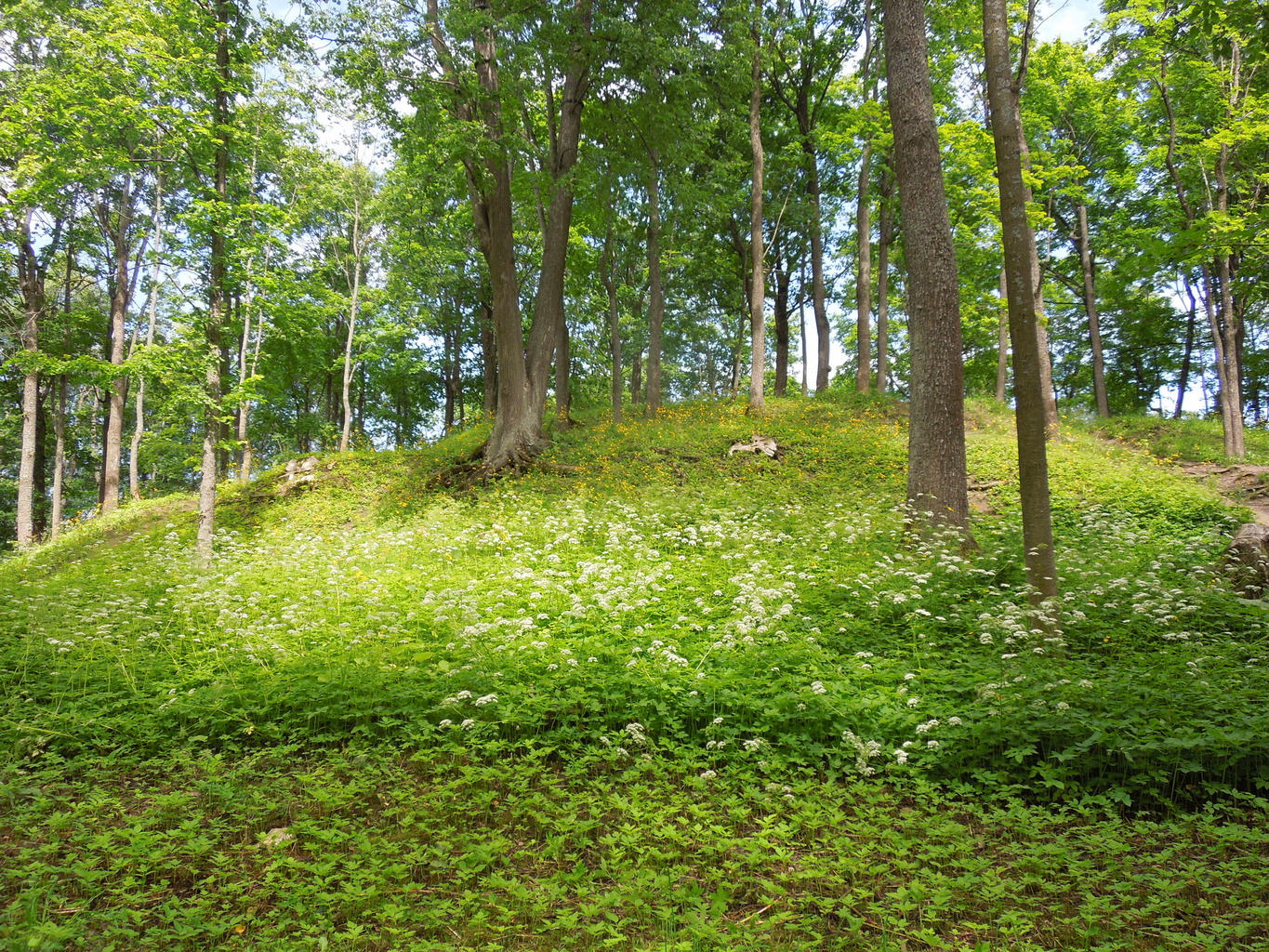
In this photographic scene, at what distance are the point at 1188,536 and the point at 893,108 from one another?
7526 mm

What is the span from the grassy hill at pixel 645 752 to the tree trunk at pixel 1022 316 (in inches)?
24.2

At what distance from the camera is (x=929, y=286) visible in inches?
312

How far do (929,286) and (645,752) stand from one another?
23.1ft

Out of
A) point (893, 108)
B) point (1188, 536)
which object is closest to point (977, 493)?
point (1188, 536)

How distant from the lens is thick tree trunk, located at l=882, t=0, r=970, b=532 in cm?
782

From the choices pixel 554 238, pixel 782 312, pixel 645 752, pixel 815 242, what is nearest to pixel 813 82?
pixel 815 242

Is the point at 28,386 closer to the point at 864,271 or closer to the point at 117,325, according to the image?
the point at 117,325

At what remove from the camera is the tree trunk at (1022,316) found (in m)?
5.55

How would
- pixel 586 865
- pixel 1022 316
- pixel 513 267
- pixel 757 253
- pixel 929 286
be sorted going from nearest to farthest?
pixel 586 865 < pixel 1022 316 < pixel 929 286 < pixel 513 267 < pixel 757 253

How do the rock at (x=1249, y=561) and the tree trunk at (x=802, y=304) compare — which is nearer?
the rock at (x=1249, y=561)

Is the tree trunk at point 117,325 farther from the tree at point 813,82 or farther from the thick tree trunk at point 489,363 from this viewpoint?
the tree at point 813,82

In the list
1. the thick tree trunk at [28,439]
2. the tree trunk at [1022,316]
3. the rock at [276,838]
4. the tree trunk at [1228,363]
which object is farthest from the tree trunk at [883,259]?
the thick tree trunk at [28,439]

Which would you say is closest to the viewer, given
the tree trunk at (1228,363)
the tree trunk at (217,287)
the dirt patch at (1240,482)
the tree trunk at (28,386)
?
the tree trunk at (217,287)

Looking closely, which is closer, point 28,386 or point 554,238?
point 554,238
